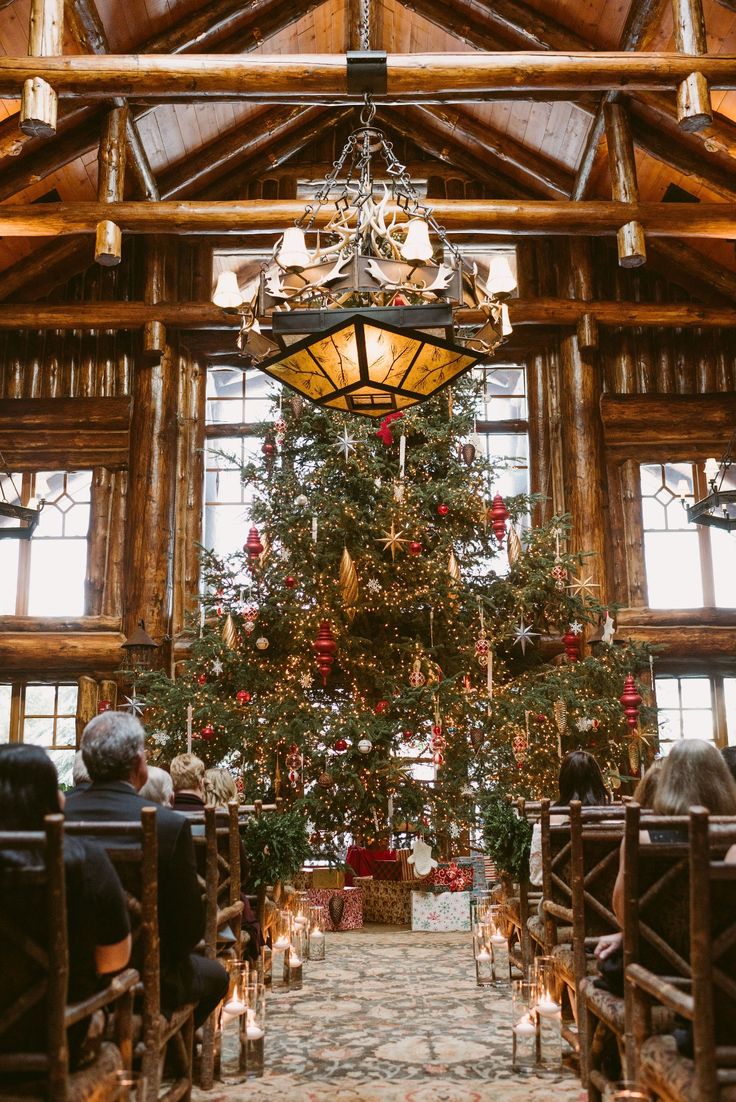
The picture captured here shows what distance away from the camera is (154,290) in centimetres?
1044

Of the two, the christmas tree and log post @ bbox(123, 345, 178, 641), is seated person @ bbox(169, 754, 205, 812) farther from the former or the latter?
log post @ bbox(123, 345, 178, 641)

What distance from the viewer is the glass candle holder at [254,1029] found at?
3.74m

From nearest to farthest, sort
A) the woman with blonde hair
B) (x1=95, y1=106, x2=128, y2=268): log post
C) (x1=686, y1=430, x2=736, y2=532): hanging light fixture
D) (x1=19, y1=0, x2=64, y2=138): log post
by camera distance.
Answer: the woman with blonde hair
(x1=19, y1=0, x2=64, y2=138): log post
(x1=686, y1=430, x2=736, y2=532): hanging light fixture
(x1=95, y1=106, x2=128, y2=268): log post

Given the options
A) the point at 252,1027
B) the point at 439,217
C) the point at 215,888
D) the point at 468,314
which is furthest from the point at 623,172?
the point at 252,1027

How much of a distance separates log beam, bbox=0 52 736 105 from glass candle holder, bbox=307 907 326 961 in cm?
592

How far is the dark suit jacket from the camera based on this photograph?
2734 mm

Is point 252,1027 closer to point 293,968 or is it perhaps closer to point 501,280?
point 293,968

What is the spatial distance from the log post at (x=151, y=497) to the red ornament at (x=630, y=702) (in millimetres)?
4325

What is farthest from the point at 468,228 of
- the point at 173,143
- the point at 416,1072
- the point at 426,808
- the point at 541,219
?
the point at 416,1072

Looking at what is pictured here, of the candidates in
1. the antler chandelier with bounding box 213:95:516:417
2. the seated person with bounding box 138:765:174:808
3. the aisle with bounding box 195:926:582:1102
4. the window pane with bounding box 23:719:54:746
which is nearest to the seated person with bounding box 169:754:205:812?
the seated person with bounding box 138:765:174:808

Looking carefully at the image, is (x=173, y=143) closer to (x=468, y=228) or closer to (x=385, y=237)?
(x=468, y=228)

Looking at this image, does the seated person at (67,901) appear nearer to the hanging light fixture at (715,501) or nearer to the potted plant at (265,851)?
the potted plant at (265,851)

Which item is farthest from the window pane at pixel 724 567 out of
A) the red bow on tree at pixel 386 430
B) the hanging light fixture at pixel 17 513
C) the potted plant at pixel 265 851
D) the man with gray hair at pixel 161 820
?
the man with gray hair at pixel 161 820

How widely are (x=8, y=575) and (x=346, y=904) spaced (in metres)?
4.82
